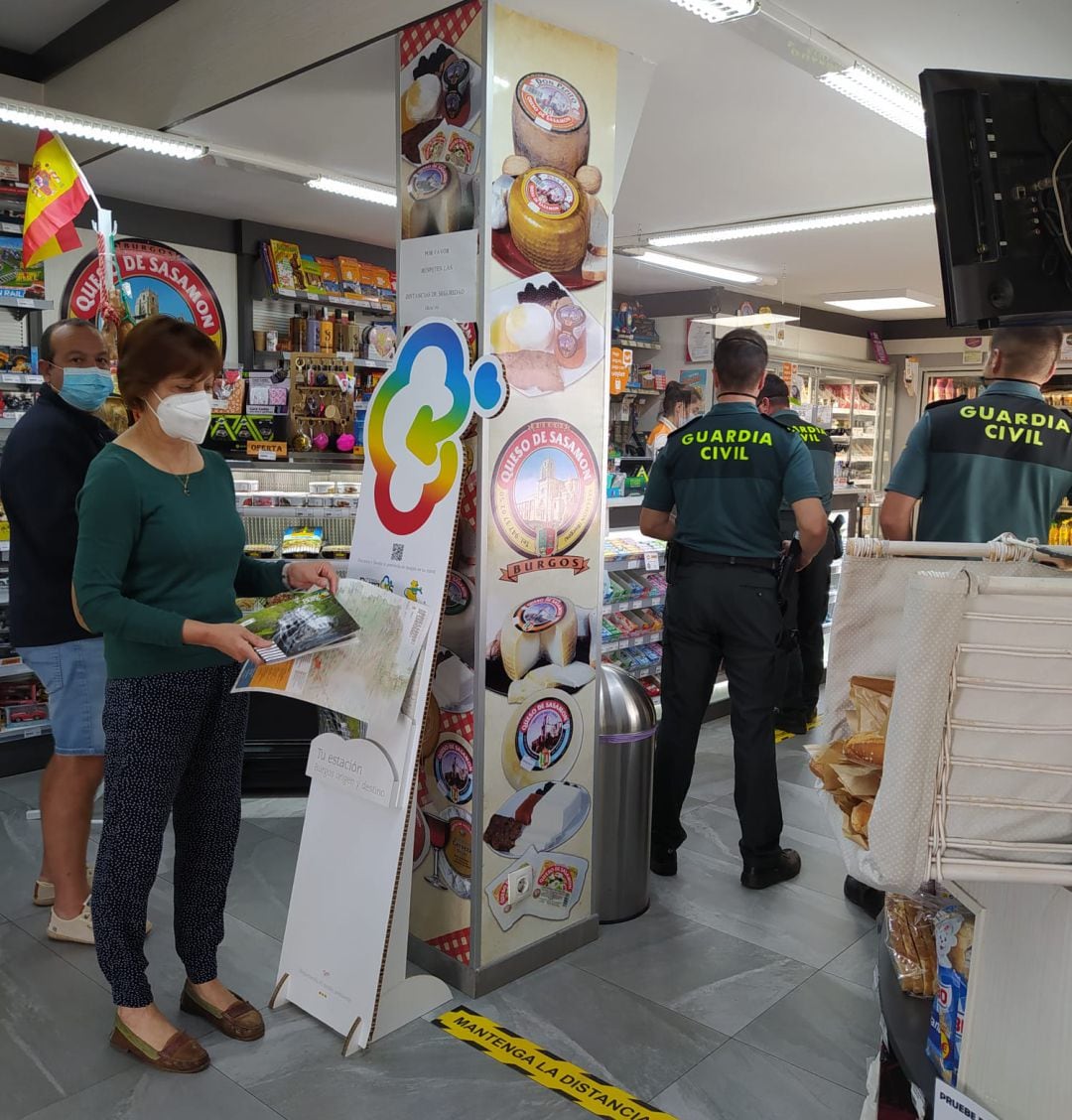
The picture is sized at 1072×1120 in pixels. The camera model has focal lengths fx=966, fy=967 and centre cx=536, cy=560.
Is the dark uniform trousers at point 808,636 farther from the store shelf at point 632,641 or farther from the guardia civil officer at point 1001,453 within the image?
the guardia civil officer at point 1001,453

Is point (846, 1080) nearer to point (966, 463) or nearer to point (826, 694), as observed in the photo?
point (826, 694)

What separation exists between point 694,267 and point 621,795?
6.29 m

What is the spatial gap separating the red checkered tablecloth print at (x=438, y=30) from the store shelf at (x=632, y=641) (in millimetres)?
2978

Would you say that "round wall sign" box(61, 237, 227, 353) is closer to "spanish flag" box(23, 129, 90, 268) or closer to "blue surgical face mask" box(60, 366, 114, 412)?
"spanish flag" box(23, 129, 90, 268)

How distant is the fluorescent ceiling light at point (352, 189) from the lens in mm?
5570

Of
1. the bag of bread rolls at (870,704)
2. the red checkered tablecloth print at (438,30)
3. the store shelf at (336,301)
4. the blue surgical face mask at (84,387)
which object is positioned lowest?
the bag of bread rolls at (870,704)

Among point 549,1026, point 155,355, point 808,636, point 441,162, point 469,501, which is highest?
point 441,162

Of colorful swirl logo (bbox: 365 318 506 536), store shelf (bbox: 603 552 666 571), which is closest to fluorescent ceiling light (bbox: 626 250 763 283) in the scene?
store shelf (bbox: 603 552 666 571)

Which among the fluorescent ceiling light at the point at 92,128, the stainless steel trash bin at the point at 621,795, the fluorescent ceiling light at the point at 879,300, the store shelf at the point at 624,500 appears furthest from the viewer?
the fluorescent ceiling light at the point at 879,300

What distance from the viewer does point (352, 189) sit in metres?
5.78

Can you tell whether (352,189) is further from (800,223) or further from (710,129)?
(800,223)

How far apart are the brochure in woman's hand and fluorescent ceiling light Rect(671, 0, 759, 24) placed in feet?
7.37

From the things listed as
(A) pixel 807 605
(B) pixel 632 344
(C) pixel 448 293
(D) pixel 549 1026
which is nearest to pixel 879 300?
(B) pixel 632 344

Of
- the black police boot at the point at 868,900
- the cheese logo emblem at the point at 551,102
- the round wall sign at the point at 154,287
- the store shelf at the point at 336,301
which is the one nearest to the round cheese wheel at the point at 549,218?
the cheese logo emblem at the point at 551,102
